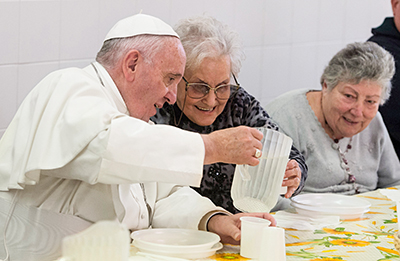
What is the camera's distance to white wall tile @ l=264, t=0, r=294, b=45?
384 centimetres

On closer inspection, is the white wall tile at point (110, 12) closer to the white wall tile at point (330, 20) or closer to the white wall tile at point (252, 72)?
the white wall tile at point (252, 72)

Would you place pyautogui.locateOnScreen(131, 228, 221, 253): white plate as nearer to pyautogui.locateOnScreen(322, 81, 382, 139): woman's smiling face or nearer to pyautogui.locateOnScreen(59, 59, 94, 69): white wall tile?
pyautogui.locateOnScreen(59, 59, 94, 69): white wall tile

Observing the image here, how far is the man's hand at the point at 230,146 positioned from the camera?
145 cm

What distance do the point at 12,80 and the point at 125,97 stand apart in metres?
1.05

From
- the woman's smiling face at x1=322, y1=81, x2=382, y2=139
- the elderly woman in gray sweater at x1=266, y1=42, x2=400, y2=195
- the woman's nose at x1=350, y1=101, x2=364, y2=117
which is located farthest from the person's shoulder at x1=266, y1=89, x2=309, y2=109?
the woman's nose at x1=350, y1=101, x2=364, y2=117

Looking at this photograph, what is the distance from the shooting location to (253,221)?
5.28ft

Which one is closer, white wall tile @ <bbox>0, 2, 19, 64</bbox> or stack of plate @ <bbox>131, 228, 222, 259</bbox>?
stack of plate @ <bbox>131, 228, 222, 259</bbox>

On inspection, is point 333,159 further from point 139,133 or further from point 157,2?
point 139,133

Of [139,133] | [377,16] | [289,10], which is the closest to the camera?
[139,133]

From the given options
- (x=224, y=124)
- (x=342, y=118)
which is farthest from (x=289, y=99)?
(x=224, y=124)

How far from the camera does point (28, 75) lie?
2535mm

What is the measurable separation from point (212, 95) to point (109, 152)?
0.93 meters

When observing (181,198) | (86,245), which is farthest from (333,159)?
(86,245)

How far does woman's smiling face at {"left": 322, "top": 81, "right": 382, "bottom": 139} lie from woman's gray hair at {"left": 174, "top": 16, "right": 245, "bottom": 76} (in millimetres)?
920
